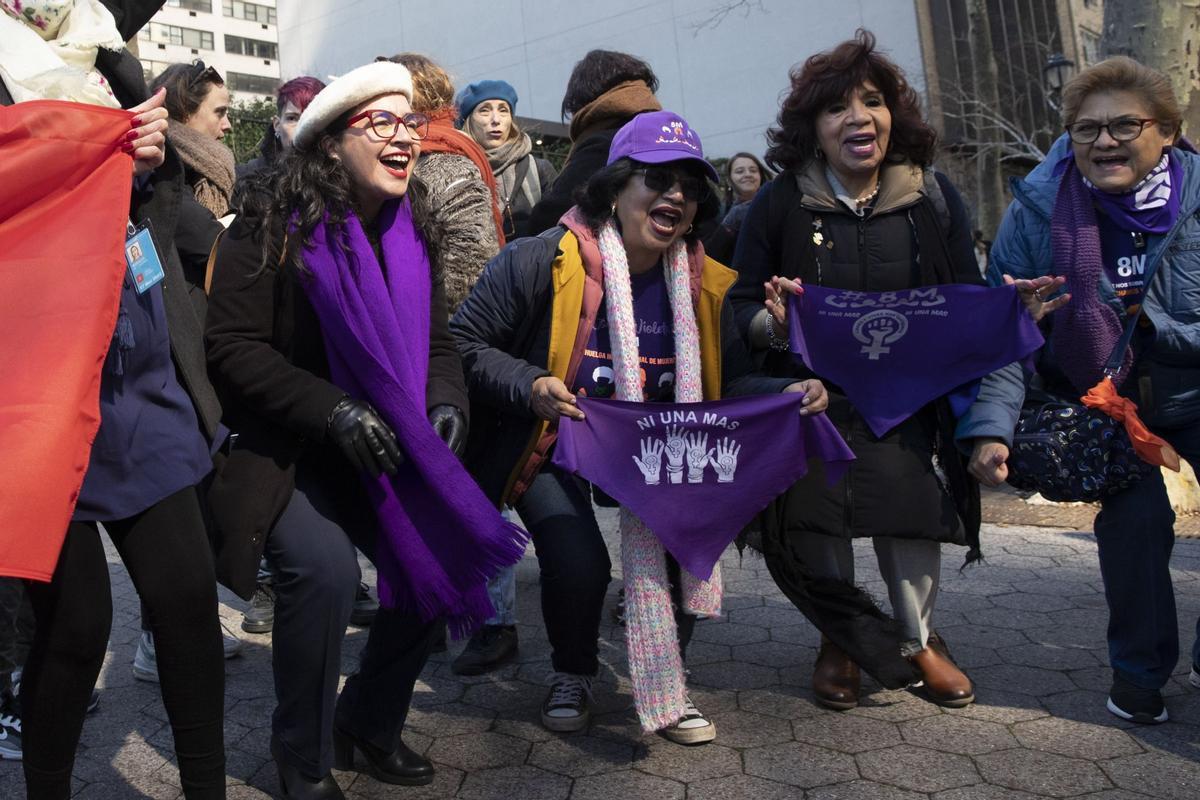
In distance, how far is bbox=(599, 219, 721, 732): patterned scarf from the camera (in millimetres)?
3762

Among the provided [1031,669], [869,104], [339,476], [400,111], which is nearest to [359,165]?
[400,111]

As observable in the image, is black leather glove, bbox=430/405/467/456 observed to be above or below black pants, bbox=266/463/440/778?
above

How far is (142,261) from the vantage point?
9.64 ft

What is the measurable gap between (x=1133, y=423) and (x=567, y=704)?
1.93 meters

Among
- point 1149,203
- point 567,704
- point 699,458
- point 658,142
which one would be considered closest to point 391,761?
point 567,704

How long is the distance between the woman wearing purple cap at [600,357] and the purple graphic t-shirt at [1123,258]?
105 centimetres

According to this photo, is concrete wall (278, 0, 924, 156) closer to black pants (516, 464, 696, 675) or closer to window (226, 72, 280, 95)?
black pants (516, 464, 696, 675)

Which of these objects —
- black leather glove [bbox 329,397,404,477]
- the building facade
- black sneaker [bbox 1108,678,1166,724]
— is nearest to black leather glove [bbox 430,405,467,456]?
black leather glove [bbox 329,397,404,477]

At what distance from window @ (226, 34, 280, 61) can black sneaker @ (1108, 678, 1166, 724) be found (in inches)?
3506

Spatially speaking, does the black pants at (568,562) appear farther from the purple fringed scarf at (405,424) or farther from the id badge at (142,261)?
the id badge at (142,261)

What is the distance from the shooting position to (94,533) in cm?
292

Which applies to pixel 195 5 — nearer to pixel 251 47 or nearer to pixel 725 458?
pixel 251 47

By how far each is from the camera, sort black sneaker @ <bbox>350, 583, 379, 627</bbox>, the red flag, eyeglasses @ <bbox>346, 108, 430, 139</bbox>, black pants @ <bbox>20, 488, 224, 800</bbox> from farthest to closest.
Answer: black sneaker @ <bbox>350, 583, 379, 627</bbox>
eyeglasses @ <bbox>346, 108, 430, 139</bbox>
black pants @ <bbox>20, 488, 224, 800</bbox>
the red flag

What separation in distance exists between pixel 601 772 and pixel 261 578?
2.21 m
